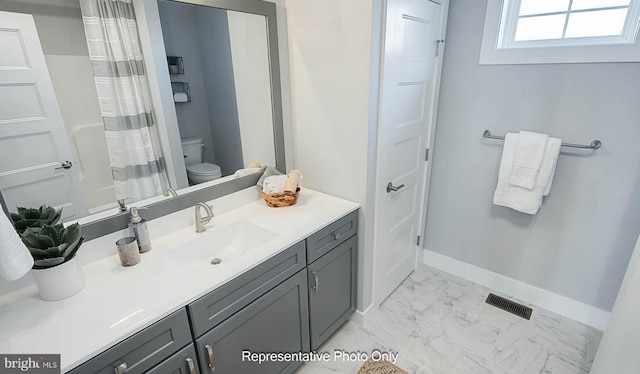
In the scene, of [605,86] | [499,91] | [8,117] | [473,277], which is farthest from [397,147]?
[8,117]

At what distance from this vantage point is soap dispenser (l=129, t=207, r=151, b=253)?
1288 millimetres

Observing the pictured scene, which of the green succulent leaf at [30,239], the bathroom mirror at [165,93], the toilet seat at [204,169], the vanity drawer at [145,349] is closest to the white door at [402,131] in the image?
the bathroom mirror at [165,93]

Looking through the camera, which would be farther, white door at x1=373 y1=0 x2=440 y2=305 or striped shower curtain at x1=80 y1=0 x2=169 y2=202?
white door at x1=373 y1=0 x2=440 y2=305

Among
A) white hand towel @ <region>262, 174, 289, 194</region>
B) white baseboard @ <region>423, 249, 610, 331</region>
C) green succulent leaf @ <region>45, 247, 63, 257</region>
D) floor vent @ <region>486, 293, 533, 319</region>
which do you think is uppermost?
green succulent leaf @ <region>45, 247, 63, 257</region>

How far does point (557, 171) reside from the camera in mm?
1909

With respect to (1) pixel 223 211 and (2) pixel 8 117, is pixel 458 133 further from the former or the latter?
(2) pixel 8 117

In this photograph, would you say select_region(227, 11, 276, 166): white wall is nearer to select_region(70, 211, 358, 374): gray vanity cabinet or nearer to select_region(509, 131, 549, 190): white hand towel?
select_region(70, 211, 358, 374): gray vanity cabinet

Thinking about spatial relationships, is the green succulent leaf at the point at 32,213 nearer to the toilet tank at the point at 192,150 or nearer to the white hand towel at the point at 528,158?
the toilet tank at the point at 192,150

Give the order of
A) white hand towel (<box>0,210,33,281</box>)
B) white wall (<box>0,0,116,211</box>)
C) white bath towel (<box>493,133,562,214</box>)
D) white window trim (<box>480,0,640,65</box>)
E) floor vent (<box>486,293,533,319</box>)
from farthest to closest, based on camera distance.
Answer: floor vent (<box>486,293,533,319</box>) < white bath towel (<box>493,133,562,214</box>) < white window trim (<box>480,0,640,65</box>) < white wall (<box>0,0,116,211</box>) < white hand towel (<box>0,210,33,281</box>)

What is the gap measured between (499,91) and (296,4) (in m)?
1.38

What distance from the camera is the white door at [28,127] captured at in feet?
3.41

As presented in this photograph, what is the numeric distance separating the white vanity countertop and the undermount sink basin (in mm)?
38

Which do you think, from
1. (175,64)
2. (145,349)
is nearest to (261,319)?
(145,349)

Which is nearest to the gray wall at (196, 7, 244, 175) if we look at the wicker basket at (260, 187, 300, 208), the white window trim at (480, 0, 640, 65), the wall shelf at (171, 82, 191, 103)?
the wall shelf at (171, 82, 191, 103)
